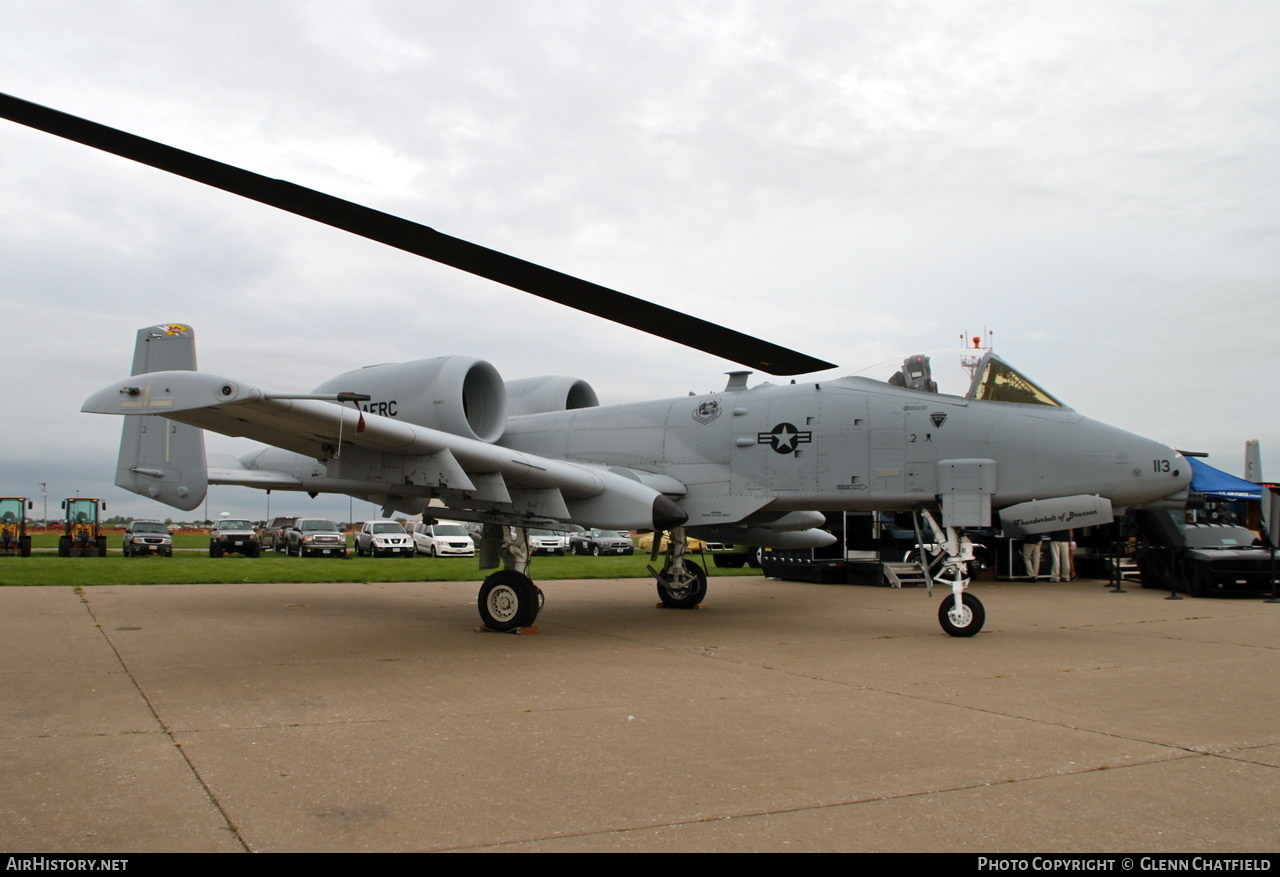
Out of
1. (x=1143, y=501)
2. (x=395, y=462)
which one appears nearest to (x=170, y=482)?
(x=395, y=462)

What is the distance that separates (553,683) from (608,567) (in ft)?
51.2

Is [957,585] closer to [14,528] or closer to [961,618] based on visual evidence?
[961,618]

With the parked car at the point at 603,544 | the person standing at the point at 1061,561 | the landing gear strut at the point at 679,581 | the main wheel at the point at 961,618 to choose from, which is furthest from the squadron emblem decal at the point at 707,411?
the parked car at the point at 603,544

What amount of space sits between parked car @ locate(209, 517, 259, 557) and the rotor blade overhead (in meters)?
30.6

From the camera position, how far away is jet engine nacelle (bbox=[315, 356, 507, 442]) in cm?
909

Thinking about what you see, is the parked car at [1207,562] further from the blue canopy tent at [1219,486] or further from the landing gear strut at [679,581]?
the landing gear strut at [679,581]

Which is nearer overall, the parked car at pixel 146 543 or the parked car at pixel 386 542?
the parked car at pixel 146 543

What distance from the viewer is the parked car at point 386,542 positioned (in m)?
31.3

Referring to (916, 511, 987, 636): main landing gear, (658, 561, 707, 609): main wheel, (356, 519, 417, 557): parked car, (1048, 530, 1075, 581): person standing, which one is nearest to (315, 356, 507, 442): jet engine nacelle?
(658, 561, 707, 609): main wheel

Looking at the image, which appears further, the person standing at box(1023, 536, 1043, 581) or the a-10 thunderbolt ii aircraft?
the person standing at box(1023, 536, 1043, 581)

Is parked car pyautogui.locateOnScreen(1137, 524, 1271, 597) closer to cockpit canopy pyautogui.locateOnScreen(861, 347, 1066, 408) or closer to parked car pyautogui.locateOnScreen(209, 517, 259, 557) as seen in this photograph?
cockpit canopy pyautogui.locateOnScreen(861, 347, 1066, 408)

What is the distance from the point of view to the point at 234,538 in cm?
3102

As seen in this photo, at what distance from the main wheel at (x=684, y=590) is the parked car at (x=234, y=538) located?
23326 millimetres

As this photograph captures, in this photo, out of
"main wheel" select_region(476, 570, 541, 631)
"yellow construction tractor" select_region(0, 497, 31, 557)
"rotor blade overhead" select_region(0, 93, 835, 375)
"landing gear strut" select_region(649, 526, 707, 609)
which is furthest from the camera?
"yellow construction tractor" select_region(0, 497, 31, 557)
